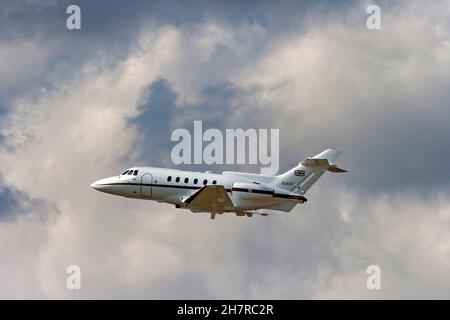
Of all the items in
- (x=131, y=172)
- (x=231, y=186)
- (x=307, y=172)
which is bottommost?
(x=231, y=186)

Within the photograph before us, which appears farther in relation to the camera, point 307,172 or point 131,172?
point 131,172

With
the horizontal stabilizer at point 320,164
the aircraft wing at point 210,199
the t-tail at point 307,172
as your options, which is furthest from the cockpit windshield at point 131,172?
the horizontal stabilizer at point 320,164

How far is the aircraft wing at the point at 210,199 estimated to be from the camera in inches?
5167

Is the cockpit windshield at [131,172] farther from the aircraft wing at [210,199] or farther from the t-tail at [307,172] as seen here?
the t-tail at [307,172]

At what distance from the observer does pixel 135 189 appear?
452 feet

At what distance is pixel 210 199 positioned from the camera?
133m

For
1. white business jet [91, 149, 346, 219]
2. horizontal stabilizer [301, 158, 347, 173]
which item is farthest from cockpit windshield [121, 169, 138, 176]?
horizontal stabilizer [301, 158, 347, 173]

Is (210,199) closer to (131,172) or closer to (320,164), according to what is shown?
(131,172)

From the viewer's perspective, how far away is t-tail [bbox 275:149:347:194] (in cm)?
13775

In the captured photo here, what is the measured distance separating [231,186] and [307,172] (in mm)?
8628

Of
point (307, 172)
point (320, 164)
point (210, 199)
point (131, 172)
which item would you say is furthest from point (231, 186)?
point (131, 172)

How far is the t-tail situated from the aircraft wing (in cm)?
701
